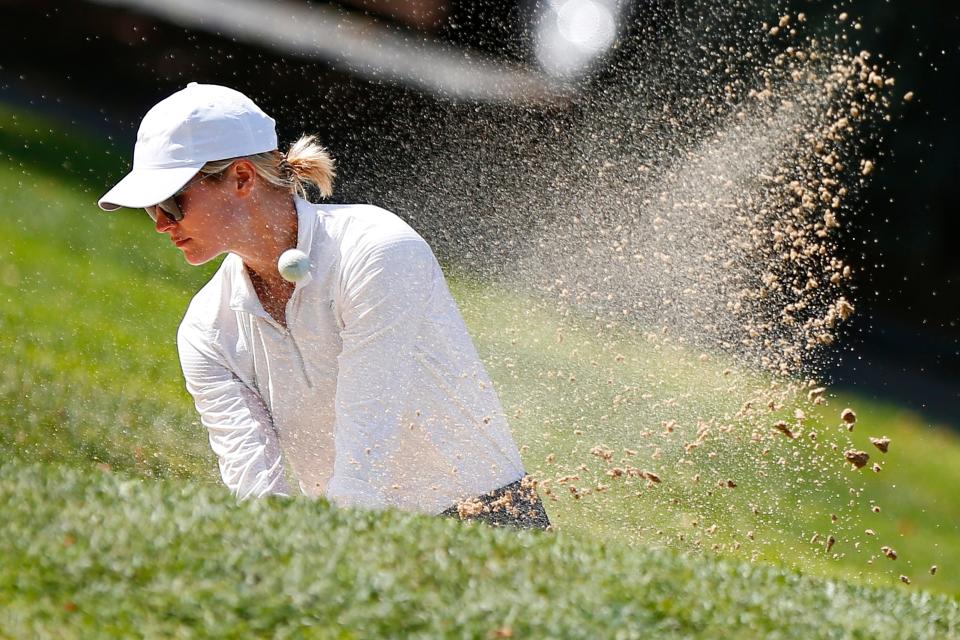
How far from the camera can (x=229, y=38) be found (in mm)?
16500

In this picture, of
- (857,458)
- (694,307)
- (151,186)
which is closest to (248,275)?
(151,186)

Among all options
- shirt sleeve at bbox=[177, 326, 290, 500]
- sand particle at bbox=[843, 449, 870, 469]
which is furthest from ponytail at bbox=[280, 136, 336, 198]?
sand particle at bbox=[843, 449, 870, 469]

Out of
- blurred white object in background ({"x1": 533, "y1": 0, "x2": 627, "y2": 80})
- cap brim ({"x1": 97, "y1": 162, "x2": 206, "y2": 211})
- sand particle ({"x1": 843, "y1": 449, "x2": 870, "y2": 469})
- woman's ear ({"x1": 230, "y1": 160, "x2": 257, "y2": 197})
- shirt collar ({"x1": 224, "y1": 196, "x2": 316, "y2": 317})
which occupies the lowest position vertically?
sand particle ({"x1": 843, "y1": 449, "x2": 870, "y2": 469})

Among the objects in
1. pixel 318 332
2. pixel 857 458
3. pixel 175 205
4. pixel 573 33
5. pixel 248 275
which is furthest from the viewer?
pixel 573 33

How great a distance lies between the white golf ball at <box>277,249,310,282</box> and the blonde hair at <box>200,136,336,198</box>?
0.31m

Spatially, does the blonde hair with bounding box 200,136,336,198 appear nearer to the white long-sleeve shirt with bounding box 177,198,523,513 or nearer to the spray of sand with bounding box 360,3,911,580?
the white long-sleeve shirt with bounding box 177,198,523,513

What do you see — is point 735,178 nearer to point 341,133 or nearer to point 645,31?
point 645,31

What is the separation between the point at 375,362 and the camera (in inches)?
159

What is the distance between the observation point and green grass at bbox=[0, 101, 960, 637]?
9.55 feet

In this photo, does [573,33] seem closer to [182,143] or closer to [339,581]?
[182,143]

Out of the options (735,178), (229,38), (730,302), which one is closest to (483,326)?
(730,302)

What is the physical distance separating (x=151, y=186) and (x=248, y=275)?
498mm

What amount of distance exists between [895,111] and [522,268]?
4.85 m

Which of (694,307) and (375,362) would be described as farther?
(694,307)
